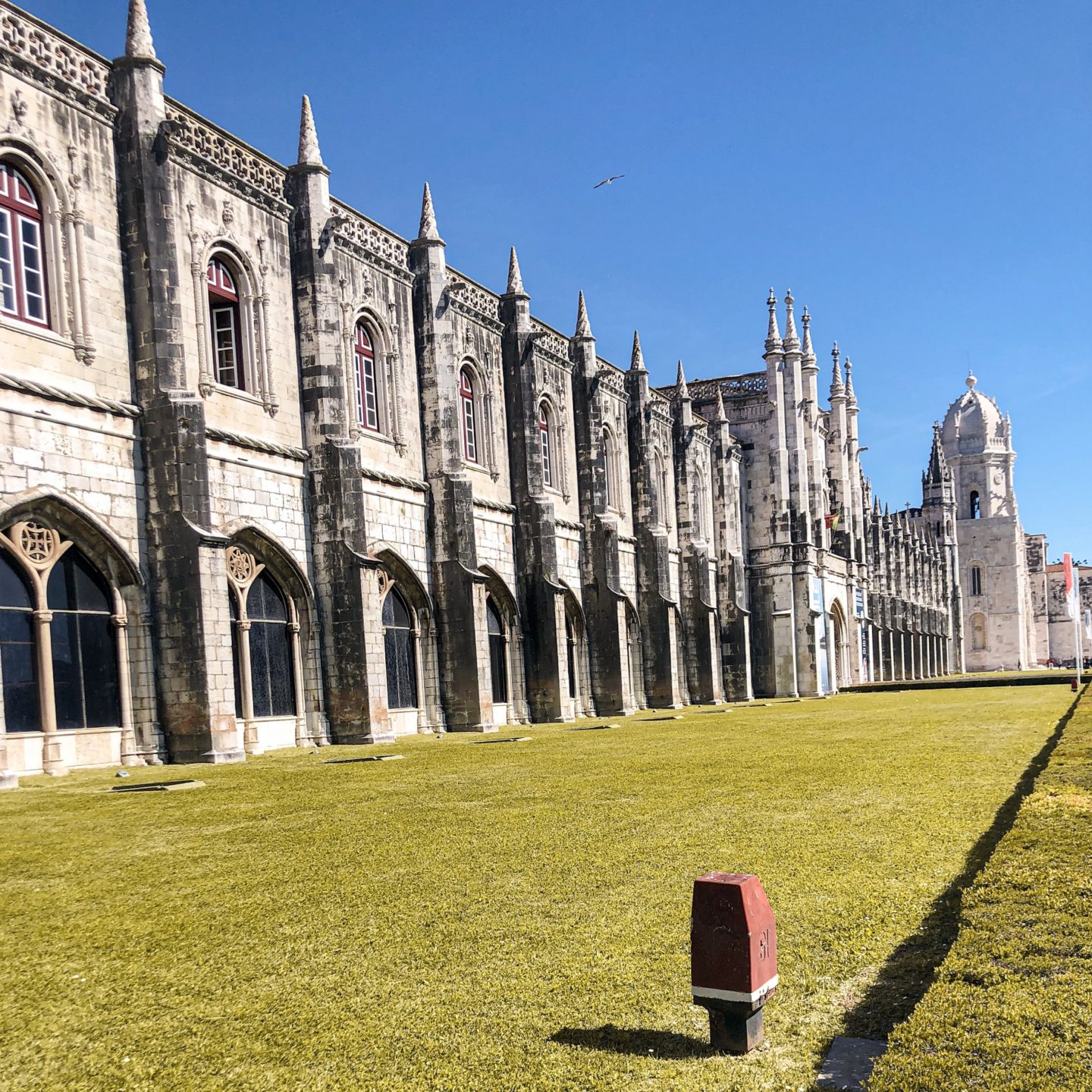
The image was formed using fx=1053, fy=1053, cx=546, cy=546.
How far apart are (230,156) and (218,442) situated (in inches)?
222

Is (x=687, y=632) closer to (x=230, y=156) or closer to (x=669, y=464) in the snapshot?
(x=669, y=464)

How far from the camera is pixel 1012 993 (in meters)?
3.73

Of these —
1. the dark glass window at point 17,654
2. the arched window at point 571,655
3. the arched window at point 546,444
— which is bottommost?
the arched window at point 571,655

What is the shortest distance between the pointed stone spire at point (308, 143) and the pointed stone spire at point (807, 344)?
3517 cm

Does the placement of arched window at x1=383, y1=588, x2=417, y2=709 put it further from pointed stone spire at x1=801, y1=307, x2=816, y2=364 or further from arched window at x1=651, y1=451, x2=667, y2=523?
pointed stone spire at x1=801, y1=307, x2=816, y2=364

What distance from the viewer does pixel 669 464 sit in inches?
1609

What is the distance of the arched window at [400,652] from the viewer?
23.3 meters

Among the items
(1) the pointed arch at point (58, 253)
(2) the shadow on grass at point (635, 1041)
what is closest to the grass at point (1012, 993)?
(2) the shadow on grass at point (635, 1041)

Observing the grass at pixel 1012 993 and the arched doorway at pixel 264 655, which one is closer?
the grass at pixel 1012 993

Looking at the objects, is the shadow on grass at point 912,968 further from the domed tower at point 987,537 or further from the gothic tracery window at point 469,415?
the domed tower at point 987,537

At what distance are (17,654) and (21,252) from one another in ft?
19.7

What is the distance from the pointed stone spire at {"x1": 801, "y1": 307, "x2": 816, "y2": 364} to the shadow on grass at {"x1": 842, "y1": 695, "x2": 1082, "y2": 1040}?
47.9 m

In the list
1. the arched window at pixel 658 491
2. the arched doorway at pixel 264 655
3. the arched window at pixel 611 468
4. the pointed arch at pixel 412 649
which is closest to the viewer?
the arched doorway at pixel 264 655

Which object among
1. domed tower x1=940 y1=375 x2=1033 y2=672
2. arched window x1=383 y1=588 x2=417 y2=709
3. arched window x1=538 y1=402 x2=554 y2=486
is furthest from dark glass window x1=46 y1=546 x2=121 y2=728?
domed tower x1=940 y1=375 x2=1033 y2=672
